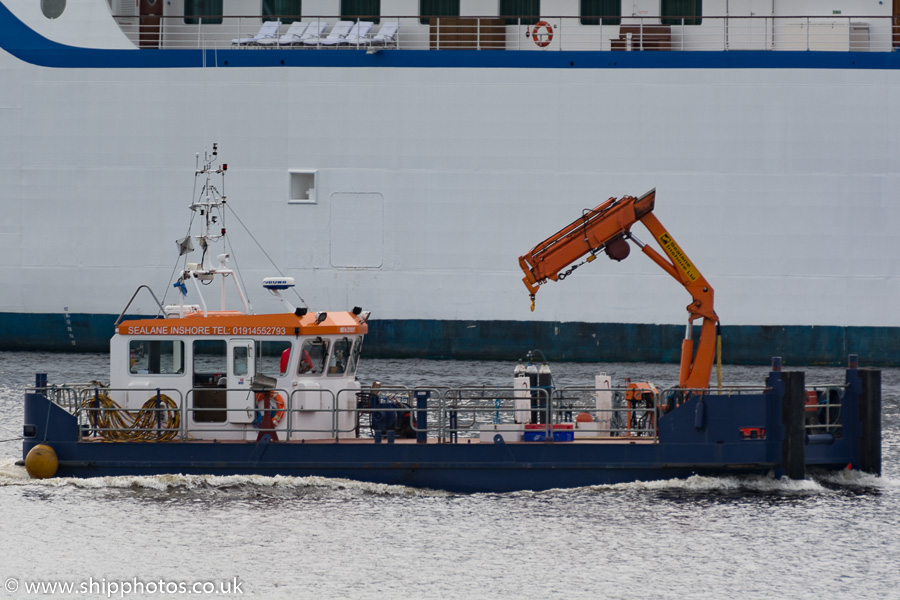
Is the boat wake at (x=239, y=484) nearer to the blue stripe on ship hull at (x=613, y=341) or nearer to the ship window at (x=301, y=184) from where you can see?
the blue stripe on ship hull at (x=613, y=341)

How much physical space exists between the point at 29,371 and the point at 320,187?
24.9ft

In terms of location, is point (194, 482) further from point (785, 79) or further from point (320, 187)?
point (785, 79)

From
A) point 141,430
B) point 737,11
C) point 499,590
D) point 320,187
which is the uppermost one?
point 737,11

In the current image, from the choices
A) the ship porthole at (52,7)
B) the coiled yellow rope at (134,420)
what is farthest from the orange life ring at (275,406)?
the ship porthole at (52,7)

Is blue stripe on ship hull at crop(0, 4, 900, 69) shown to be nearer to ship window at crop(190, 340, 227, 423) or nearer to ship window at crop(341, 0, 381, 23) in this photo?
ship window at crop(341, 0, 381, 23)

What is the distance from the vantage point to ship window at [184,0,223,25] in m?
28.3

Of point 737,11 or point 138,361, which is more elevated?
point 737,11

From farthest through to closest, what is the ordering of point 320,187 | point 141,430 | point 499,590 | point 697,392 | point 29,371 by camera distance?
1. point 320,187
2. point 29,371
3. point 697,392
4. point 141,430
5. point 499,590

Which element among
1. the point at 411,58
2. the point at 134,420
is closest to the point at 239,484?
the point at 134,420

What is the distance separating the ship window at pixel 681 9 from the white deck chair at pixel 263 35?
9.11 meters

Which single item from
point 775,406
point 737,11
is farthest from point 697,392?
point 737,11

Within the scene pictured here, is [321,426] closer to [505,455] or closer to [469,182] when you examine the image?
[505,455]

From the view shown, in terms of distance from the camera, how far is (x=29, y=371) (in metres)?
24.9

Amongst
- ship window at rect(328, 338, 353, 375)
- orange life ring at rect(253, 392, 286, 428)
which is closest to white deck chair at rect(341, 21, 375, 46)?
ship window at rect(328, 338, 353, 375)
